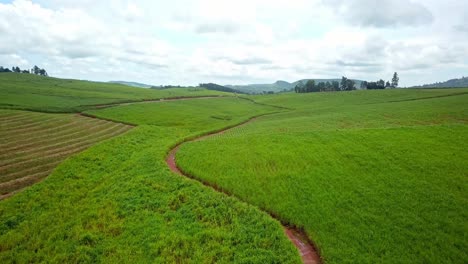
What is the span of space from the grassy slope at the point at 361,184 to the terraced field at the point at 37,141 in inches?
541

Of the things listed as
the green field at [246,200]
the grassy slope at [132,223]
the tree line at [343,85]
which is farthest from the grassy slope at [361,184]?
the tree line at [343,85]

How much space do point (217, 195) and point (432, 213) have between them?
14553mm

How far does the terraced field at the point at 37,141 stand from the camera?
24581 millimetres

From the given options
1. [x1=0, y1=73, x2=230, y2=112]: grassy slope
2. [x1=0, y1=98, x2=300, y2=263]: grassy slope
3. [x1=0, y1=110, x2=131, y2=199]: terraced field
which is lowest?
[x1=0, y1=98, x2=300, y2=263]: grassy slope

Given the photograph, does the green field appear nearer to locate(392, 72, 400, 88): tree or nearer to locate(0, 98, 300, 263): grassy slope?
locate(0, 98, 300, 263): grassy slope

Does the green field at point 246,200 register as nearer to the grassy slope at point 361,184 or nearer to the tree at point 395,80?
the grassy slope at point 361,184

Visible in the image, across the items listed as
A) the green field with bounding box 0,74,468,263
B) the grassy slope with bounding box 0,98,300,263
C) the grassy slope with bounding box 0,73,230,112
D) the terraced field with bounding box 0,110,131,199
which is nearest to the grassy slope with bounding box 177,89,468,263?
the green field with bounding box 0,74,468,263

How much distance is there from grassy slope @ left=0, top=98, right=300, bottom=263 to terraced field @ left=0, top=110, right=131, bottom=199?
2.50m

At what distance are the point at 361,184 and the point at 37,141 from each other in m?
38.7

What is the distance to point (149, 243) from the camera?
15.4m

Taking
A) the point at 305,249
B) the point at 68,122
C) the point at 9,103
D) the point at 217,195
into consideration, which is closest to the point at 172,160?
the point at 217,195

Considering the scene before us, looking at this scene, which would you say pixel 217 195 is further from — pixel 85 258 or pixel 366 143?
A: pixel 366 143

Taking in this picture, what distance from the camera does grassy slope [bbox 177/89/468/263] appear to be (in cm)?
1525

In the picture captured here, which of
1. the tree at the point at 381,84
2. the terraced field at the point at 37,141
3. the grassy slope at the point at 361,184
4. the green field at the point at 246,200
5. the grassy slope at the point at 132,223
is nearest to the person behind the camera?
the grassy slope at the point at 132,223
